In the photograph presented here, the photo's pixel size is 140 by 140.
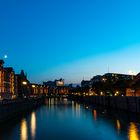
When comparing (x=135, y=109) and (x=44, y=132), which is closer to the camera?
(x=44, y=132)

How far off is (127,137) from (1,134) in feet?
79.2

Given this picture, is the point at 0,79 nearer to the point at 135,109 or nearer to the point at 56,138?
the point at 135,109

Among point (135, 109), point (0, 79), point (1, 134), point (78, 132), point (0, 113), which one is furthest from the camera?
point (0, 79)

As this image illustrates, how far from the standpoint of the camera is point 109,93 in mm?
196250

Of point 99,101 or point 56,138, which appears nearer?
point 56,138

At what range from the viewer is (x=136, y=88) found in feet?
438

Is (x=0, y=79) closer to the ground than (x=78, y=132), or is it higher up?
higher up

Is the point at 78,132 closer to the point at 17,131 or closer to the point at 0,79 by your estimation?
the point at 17,131

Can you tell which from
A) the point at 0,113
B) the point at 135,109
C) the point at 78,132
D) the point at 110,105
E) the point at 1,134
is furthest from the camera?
the point at 110,105

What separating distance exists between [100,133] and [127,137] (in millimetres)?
10229

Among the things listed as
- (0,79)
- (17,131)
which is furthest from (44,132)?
(0,79)

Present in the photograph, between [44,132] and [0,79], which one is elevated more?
[0,79]

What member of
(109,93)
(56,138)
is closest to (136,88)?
(109,93)

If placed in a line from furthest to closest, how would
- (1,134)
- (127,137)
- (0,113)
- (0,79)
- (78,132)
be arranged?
1. (0,79)
2. (0,113)
3. (78,132)
4. (1,134)
5. (127,137)
